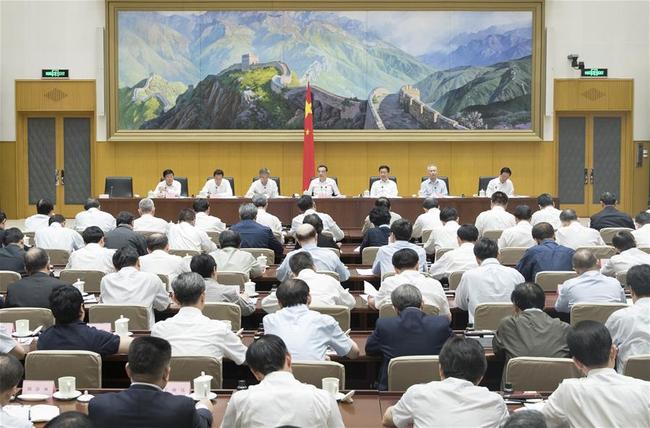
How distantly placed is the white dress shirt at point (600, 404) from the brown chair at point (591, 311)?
2.60 m

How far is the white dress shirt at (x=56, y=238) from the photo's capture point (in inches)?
419

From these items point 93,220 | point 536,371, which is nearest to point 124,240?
point 93,220

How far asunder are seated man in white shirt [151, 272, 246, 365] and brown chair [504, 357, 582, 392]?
164 centimetres

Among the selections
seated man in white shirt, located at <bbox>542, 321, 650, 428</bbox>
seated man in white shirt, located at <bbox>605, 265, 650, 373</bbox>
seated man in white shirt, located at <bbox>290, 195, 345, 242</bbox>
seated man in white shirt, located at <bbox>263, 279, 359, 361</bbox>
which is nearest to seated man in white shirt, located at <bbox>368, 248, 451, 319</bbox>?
seated man in white shirt, located at <bbox>263, 279, 359, 361</bbox>

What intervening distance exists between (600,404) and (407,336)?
186 centimetres

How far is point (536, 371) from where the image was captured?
5074 mm

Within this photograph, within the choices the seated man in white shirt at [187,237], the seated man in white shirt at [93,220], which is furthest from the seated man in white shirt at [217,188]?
the seated man in white shirt at [187,237]

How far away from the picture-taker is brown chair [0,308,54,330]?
649 cm

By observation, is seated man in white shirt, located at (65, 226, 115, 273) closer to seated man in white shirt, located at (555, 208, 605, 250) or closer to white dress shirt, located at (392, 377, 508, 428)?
seated man in white shirt, located at (555, 208, 605, 250)

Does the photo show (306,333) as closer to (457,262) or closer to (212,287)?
(212,287)

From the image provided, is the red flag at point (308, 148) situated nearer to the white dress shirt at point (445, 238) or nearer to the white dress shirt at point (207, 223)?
the white dress shirt at point (207, 223)

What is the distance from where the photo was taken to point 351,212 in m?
14.6

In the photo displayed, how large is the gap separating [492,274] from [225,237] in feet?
9.06

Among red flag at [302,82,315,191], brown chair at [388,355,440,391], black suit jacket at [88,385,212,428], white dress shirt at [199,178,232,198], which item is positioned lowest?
brown chair at [388,355,440,391]
